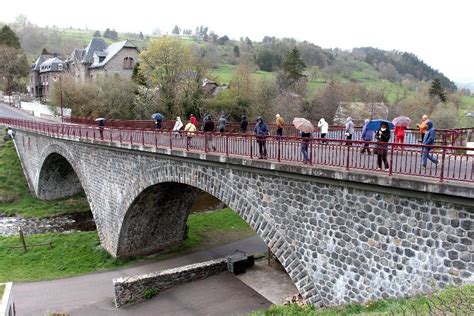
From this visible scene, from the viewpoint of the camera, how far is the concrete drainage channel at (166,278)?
17109mm

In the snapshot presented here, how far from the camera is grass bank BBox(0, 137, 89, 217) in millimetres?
32500

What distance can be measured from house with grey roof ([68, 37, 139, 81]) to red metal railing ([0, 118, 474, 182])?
3701 centimetres

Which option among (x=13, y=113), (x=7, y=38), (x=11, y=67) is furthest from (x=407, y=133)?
(x=7, y=38)

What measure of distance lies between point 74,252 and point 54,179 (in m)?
14.6

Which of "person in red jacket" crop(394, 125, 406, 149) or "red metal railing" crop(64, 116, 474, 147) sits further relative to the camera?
"red metal railing" crop(64, 116, 474, 147)

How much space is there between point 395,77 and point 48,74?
77.0 m

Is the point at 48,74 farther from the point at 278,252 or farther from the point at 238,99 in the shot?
the point at 278,252

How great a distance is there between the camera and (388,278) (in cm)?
934

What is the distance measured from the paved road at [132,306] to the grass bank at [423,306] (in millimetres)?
7025

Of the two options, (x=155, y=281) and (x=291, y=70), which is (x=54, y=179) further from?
(x=291, y=70)

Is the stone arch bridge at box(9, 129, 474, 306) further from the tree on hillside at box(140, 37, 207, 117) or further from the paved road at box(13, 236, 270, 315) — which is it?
the tree on hillside at box(140, 37, 207, 117)

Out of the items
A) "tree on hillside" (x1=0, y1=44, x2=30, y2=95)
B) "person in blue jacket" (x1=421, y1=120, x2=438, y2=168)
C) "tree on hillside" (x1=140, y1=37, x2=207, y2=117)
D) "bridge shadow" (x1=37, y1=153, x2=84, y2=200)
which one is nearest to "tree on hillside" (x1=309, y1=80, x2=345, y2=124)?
"tree on hillside" (x1=140, y1=37, x2=207, y2=117)

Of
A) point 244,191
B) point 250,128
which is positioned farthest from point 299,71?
point 244,191

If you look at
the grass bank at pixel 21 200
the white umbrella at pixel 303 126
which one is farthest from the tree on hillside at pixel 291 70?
the white umbrella at pixel 303 126
